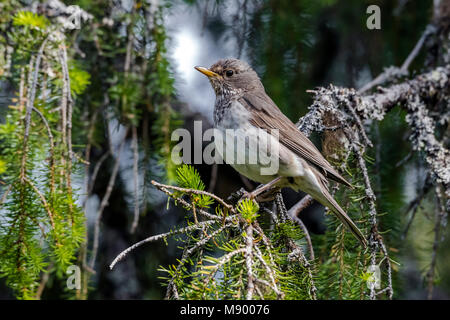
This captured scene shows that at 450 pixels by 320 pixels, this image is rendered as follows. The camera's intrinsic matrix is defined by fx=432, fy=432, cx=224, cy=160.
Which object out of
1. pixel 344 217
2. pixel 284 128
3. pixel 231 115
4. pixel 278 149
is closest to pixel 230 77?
pixel 231 115

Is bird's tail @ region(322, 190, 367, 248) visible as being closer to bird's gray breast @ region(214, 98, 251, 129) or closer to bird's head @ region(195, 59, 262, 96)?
bird's gray breast @ region(214, 98, 251, 129)

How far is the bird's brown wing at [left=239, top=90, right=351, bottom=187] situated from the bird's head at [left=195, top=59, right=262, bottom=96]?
Result: 0.42 ft

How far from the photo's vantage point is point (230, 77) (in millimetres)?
3121

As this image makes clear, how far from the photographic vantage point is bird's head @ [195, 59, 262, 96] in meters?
3.09

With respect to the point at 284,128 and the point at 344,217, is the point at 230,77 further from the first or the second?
the point at 344,217

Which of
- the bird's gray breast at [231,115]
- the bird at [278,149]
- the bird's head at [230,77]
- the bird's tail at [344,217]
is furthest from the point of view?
the bird's head at [230,77]

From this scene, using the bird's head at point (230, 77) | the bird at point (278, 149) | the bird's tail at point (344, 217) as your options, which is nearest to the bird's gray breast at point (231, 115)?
the bird at point (278, 149)

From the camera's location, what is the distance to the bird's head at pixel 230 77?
122 inches

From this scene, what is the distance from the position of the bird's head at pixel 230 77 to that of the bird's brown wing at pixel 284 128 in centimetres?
13

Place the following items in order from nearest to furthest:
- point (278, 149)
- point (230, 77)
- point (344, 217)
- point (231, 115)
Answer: point (344, 217), point (278, 149), point (231, 115), point (230, 77)

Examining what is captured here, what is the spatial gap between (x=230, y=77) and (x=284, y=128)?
680 mm

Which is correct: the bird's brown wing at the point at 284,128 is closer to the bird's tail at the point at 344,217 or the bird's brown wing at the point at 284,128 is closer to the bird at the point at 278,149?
the bird at the point at 278,149
